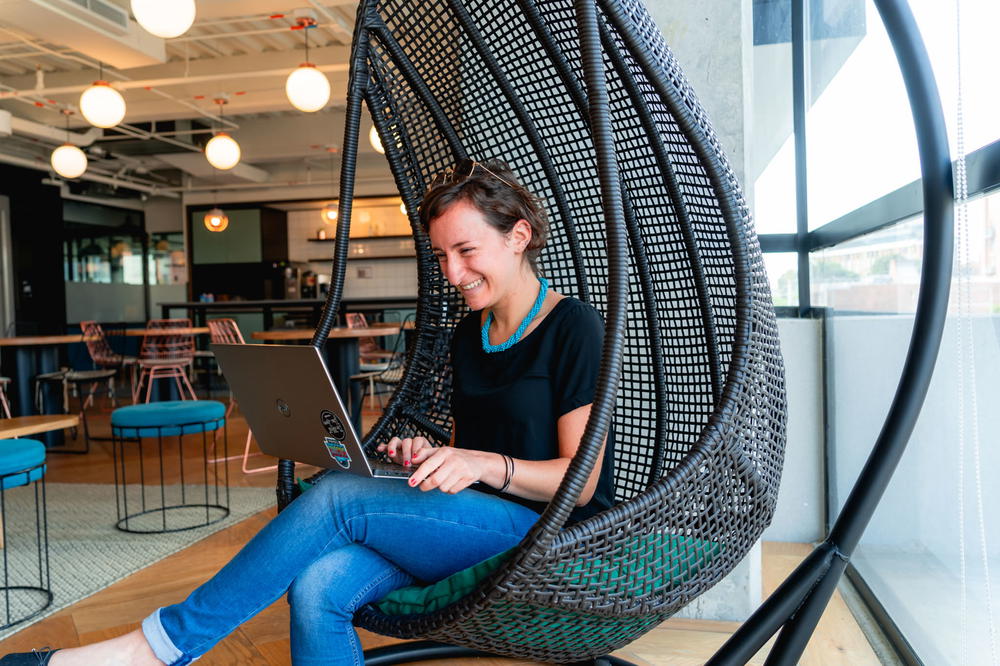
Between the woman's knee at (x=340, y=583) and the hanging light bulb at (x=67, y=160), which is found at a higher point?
the hanging light bulb at (x=67, y=160)

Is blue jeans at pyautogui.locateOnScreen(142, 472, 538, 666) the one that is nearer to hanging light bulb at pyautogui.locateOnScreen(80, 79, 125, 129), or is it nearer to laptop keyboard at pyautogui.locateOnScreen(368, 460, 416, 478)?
laptop keyboard at pyautogui.locateOnScreen(368, 460, 416, 478)

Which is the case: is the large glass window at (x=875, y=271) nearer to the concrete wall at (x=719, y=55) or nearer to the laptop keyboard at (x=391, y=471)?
the concrete wall at (x=719, y=55)

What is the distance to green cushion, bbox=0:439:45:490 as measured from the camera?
235 centimetres

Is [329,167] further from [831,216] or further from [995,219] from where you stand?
[995,219]

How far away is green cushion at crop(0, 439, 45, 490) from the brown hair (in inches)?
63.0

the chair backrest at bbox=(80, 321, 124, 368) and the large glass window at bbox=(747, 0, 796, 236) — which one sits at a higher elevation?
the large glass window at bbox=(747, 0, 796, 236)

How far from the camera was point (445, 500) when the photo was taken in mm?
1329

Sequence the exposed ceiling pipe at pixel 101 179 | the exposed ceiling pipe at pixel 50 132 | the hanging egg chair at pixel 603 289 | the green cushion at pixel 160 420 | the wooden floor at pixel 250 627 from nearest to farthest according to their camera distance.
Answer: the hanging egg chair at pixel 603 289
the wooden floor at pixel 250 627
the green cushion at pixel 160 420
the exposed ceiling pipe at pixel 50 132
the exposed ceiling pipe at pixel 101 179

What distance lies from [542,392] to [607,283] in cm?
25

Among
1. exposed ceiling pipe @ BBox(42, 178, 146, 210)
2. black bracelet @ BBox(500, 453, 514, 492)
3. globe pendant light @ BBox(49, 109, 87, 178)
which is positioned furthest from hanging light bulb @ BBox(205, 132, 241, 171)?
black bracelet @ BBox(500, 453, 514, 492)

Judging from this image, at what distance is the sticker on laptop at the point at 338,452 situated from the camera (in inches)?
51.4

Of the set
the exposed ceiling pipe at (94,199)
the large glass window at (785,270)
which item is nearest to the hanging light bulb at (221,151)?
the exposed ceiling pipe at (94,199)

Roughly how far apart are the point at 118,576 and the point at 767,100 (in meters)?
3.09

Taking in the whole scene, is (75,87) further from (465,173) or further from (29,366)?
(465,173)
